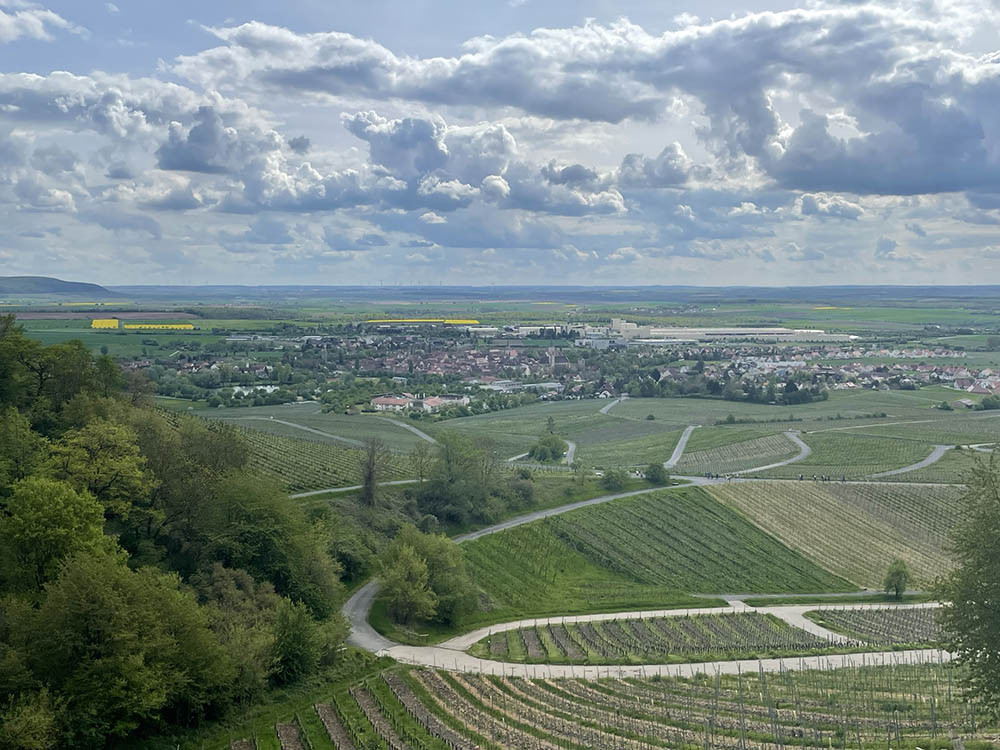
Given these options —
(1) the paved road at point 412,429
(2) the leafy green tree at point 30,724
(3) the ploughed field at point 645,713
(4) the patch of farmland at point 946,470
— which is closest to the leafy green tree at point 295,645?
(3) the ploughed field at point 645,713

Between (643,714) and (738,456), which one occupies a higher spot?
(643,714)

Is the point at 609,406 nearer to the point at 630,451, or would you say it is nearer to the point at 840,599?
the point at 630,451

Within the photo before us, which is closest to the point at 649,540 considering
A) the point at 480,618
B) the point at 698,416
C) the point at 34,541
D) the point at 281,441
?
the point at 480,618

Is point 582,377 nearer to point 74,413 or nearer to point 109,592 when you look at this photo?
point 74,413

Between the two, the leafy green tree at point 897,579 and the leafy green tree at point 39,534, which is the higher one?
the leafy green tree at point 39,534

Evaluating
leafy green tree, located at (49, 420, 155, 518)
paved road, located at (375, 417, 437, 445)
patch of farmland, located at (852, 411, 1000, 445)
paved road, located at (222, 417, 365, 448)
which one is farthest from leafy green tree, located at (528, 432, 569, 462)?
leafy green tree, located at (49, 420, 155, 518)

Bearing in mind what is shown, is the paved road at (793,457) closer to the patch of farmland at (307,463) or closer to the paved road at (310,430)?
the patch of farmland at (307,463)

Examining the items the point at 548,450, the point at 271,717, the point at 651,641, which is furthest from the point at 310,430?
the point at 271,717

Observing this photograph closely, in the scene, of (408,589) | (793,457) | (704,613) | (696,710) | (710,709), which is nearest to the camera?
(696,710)
